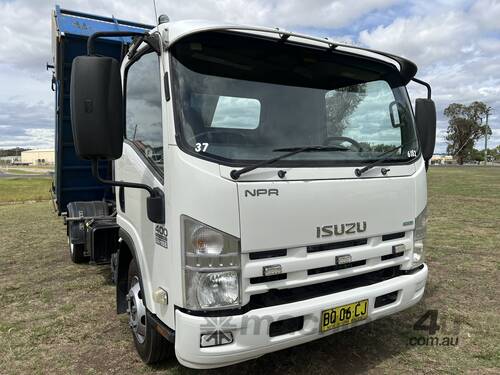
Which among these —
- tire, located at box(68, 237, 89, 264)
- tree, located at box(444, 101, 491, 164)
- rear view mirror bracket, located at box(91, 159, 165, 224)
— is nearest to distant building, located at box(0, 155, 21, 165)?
tree, located at box(444, 101, 491, 164)

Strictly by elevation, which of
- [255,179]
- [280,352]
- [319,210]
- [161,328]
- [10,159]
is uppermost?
[10,159]

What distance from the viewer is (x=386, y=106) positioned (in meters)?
3.31

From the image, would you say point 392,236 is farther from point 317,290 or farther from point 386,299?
point 317,290

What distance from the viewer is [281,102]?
2.87 m

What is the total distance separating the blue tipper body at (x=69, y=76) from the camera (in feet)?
14.4

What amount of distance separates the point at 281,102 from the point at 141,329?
2.00m

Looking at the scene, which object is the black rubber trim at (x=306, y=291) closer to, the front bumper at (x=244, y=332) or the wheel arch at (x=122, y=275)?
the front bumper at (x=244, y=332)

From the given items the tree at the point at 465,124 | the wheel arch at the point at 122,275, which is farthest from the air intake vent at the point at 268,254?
the tree at the point at 465,124

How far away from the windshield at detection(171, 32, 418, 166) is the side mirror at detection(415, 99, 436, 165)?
159mm

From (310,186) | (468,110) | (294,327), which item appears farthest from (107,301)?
(468,110)

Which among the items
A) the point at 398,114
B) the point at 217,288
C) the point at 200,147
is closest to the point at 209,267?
the point at 217,288

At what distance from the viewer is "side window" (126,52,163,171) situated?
9.11 ft

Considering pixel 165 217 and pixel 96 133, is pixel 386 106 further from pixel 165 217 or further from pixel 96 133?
pixel 96 133

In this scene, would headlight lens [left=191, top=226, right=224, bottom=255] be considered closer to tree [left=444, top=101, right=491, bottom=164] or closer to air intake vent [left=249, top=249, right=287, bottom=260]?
air intake vent [left=249, top=249, right=287, bottom=260]
